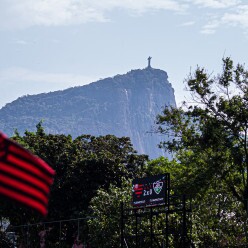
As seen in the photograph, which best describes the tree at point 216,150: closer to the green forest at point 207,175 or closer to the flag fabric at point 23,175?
the green forest at point 207,175

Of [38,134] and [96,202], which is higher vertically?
[38,134]

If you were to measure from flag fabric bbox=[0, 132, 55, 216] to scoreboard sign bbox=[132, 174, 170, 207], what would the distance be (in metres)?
27.3

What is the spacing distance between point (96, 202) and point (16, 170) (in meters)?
41.4

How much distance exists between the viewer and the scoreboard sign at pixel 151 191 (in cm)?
3388

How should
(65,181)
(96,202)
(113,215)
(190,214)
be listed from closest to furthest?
1. (190,214)
2. (113,215)
3. (96,202)
4. (65,181)

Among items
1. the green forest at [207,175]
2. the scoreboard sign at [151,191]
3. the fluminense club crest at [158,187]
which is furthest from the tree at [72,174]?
the fluminense club crest at [158,187]

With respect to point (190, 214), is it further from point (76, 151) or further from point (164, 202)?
point (76, 151)

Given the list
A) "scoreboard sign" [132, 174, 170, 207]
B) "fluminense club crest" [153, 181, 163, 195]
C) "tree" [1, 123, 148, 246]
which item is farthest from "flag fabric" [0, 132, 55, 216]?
"tree" [1, 123, 148, 246]

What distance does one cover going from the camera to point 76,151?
6244cm

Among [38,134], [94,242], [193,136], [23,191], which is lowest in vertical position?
[23,191]

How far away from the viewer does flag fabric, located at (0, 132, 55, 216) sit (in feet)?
19.7

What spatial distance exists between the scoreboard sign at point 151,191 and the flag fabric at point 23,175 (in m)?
27.3

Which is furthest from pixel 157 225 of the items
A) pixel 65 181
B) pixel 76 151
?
pixel 76 151

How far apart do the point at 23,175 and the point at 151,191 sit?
28.7 m
